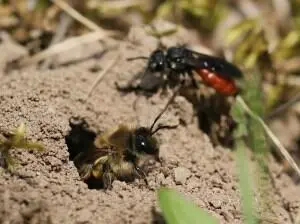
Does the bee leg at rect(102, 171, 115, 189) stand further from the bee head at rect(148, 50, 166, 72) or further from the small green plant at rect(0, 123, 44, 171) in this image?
the bee head at rect(148, 50, 166, 72)

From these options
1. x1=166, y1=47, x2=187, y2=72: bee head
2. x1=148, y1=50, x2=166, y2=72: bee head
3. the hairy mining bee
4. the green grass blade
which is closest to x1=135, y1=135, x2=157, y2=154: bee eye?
the hairy mining bee

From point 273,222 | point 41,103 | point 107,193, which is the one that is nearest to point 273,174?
point 273,222

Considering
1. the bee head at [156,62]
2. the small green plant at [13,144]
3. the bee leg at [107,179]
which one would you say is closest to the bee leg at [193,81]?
the bee head at [156,62]

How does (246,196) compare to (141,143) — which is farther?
(141,143)

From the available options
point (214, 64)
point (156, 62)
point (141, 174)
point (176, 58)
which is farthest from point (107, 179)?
point (214, 64)

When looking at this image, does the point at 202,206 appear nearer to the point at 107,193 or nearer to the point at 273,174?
the point at 107,193

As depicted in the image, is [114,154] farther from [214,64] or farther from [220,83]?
[214,64]
